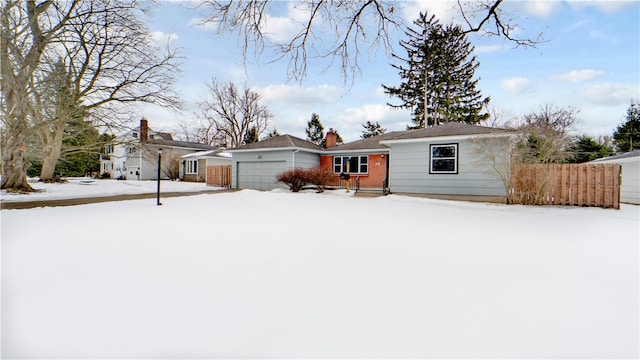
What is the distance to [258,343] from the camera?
77.9 inches

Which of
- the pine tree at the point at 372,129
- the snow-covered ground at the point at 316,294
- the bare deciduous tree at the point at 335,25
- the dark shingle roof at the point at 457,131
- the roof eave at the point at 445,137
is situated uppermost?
the pine tree at the point at 372,129

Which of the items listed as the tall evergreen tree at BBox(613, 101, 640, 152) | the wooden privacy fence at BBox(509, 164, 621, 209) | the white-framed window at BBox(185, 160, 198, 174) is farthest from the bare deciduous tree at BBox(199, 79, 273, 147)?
the tall evergreen tree at BBox(613, 101, 640, 152)

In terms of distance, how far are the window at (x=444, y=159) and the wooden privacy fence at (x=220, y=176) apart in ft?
42.4

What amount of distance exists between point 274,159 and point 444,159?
9491 mm

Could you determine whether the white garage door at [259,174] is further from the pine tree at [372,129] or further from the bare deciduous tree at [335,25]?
the pine tree at [372,129]

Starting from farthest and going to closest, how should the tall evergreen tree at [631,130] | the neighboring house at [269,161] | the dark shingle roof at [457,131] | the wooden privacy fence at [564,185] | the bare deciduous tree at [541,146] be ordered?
1. the tall evergreen tree at [631,130]
2. the neighboring house at [269,161]
3. the dark shingle roof at [457,131]
4. the bare deciduous tree at [541,146]
5. the wooden privacy fence at [564,185]

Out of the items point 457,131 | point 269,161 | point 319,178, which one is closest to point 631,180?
point 457,131

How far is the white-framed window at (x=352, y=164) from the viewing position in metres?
17.4

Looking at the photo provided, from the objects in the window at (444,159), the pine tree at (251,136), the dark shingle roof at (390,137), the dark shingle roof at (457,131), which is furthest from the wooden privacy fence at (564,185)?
the pine tree at (251,136)

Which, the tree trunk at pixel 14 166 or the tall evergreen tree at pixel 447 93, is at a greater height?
the tall evergreen tree at pixel 447 93

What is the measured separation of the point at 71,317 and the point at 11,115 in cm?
1269

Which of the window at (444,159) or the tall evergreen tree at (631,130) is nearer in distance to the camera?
the window at (444,159)

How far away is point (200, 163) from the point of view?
25766 millimetres

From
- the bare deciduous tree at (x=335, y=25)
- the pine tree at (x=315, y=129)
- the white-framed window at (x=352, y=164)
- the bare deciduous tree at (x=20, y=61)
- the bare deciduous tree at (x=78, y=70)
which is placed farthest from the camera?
the pine tree at (x=315, y=129)
